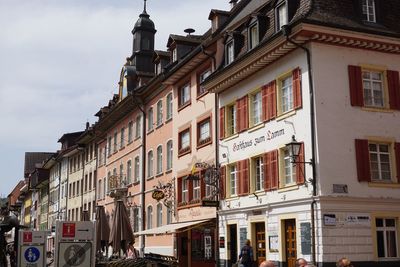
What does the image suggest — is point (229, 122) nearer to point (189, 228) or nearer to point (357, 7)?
point (189, 228)

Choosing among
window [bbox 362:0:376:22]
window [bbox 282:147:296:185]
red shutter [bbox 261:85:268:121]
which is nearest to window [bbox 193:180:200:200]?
red shutter [bbox 261:85:268:121]

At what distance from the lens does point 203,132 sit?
28734 millimetres

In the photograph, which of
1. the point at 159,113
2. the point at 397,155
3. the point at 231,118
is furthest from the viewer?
the point at 159,113

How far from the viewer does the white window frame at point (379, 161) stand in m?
20.0

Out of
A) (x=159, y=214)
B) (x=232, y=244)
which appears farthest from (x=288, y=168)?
(x=159, y=214)

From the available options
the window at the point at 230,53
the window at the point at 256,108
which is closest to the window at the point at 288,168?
the window at the point at 256,108

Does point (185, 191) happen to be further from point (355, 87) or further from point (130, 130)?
point (355, 87)

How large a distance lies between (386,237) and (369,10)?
7.80 meters

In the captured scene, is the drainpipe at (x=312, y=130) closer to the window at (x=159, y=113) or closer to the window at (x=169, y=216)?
the window at (x=169, y=216)

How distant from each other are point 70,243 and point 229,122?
15.0 meters

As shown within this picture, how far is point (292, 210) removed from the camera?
66.1 ft

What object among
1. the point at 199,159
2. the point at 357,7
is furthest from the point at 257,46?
the point at 199,159

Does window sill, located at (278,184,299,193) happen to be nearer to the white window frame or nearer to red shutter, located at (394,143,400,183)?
the white window frame

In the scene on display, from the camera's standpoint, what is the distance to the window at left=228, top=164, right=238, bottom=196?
24619mm
